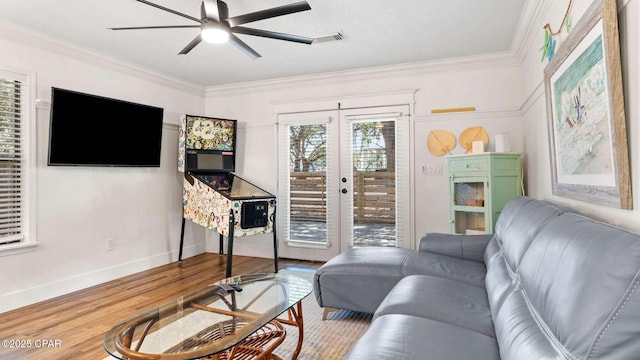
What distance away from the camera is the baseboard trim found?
10.1ft

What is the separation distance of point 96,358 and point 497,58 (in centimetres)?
448

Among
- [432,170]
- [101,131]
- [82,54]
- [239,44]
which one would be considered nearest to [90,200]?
[101,131]

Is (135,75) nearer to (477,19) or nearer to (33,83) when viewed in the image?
(33,83)

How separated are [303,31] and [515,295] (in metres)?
2.76

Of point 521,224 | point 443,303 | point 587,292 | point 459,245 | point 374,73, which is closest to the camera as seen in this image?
point 587,292

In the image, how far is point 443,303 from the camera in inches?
71.4

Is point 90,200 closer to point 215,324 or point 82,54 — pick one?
point 82,54

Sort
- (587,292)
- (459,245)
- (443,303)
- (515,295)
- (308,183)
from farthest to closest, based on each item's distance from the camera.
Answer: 1. (308,183)
2. (459,245)
3. (443,303)
4. (515,295)
5. (587,292)

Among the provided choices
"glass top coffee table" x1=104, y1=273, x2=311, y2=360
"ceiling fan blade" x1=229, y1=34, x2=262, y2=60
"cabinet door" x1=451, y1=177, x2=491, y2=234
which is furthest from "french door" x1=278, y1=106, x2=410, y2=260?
"glass top coffee table" x1=104, y1=273, x2=311, y2=360

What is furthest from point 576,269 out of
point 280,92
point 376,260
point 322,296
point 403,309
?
point 280,92

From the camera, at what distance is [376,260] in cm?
273

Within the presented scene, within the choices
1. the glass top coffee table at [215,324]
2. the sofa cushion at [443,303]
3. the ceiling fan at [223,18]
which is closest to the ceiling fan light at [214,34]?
the ceiling fan at [223,18]

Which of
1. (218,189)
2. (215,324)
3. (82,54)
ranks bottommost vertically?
(215,324)

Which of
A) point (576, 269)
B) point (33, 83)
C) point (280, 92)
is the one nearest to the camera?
point (576, 269)
